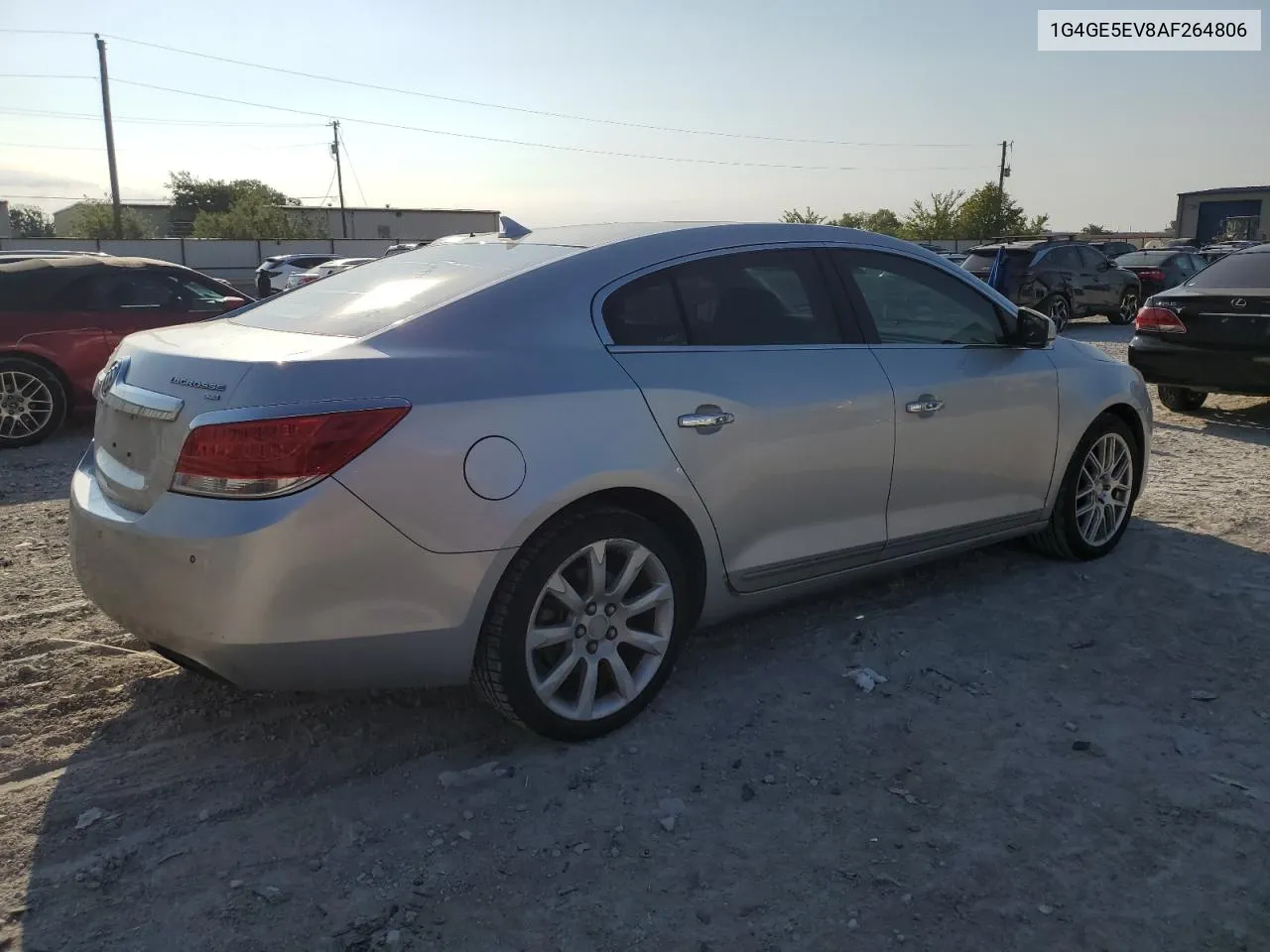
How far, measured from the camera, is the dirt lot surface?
2506mm

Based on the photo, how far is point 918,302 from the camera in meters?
4.38

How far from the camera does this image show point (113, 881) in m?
2.64

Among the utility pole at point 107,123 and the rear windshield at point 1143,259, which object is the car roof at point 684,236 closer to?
the rear windshield at point 1143,259

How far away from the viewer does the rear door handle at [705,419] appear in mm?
3430

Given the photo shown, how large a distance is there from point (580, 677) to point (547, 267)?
134 cm

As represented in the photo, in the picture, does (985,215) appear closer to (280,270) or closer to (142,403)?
(280,270)

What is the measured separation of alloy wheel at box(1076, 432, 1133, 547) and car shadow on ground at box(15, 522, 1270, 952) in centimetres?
96

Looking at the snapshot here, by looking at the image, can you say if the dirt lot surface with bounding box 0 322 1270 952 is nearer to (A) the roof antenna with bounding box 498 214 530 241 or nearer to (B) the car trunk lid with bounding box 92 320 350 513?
(B) the car trunk lid with bounding box 92 320 350 513

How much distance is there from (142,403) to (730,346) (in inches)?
74.9

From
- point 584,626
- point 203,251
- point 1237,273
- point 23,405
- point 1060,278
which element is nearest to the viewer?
point 584,626

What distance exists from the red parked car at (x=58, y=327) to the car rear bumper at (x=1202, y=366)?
27.2 ft

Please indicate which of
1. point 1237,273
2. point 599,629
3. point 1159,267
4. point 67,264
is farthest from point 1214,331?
point 1159,267

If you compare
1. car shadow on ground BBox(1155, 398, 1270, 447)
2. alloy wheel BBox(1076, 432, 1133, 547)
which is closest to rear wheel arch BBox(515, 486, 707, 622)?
alloy wheel BBox(1076, 432, 1133, 547)

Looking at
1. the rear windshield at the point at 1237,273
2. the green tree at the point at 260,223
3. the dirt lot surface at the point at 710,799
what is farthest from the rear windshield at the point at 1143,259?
the green tree at the point at 260,223
